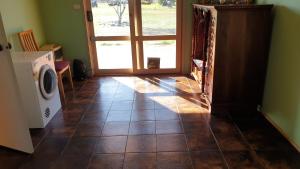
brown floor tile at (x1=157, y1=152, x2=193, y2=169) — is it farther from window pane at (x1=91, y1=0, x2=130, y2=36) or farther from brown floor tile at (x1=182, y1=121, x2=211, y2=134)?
window pane at (x1=91, y1=0, x2=130, y2=36)

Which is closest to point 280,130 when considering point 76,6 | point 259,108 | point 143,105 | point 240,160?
point 259,108

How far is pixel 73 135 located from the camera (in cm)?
265

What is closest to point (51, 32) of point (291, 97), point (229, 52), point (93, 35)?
point (93, 35)

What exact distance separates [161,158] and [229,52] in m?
1.37

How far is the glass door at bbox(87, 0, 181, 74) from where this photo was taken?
14.0 ft

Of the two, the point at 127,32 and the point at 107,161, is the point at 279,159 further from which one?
the point at 127,32

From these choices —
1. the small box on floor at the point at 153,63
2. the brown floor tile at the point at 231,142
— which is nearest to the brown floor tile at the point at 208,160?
the brown floor tile at the point at 231,142

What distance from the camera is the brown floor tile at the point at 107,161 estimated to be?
2.13 meters

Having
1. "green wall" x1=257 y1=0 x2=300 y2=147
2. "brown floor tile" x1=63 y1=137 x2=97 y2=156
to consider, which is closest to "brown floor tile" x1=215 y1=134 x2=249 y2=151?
"green wall" x1=257 y1=0 x2=300 y2=147

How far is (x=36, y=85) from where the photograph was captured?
103 inches

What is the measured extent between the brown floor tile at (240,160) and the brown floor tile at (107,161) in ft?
3.04

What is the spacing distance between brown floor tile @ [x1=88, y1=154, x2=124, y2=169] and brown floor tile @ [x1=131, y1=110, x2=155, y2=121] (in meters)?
0.74

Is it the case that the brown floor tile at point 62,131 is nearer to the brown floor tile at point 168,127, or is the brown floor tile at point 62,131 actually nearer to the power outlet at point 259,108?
the brown floor tile at point 168,127

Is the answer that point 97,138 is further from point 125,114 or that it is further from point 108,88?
point 108,88
